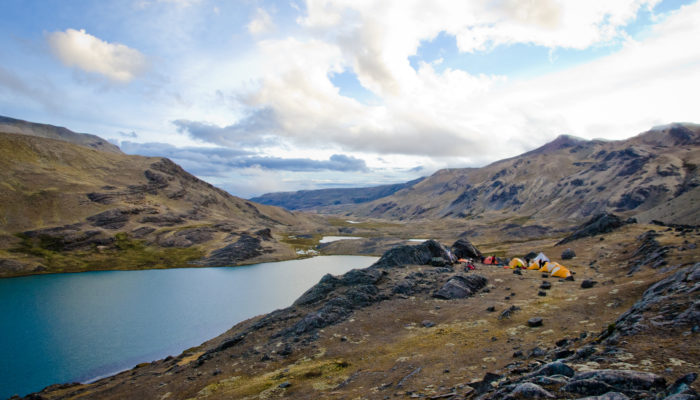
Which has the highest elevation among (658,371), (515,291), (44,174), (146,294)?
(44,174)

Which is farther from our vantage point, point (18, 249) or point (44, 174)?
point (44, 174)

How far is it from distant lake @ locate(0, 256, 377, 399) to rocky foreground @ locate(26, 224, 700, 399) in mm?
10596

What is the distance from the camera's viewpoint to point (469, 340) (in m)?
30.5

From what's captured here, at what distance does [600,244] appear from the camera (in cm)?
7162

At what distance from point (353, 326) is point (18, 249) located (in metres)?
177

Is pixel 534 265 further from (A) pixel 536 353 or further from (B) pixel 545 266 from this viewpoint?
(A) pixel 536 353

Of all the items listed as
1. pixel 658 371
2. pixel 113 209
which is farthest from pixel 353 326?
pixel 113 209

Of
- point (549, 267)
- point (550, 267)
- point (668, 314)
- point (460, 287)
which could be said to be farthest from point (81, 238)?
point (668, 314)

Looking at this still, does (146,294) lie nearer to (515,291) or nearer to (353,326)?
(353,326)

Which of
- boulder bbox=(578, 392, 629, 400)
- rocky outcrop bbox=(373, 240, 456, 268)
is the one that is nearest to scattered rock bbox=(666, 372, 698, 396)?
boulder bbox=(578, 392, 629, 400)

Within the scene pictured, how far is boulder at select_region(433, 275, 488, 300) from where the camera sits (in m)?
46.1

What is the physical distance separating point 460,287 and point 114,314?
8328 centimetres

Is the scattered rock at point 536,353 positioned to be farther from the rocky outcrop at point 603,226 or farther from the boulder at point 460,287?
the rocky outcrop at point 603,226

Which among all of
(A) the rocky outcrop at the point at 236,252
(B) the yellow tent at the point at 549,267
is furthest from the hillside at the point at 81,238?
(B) the yellow tent at the point at 549,267
